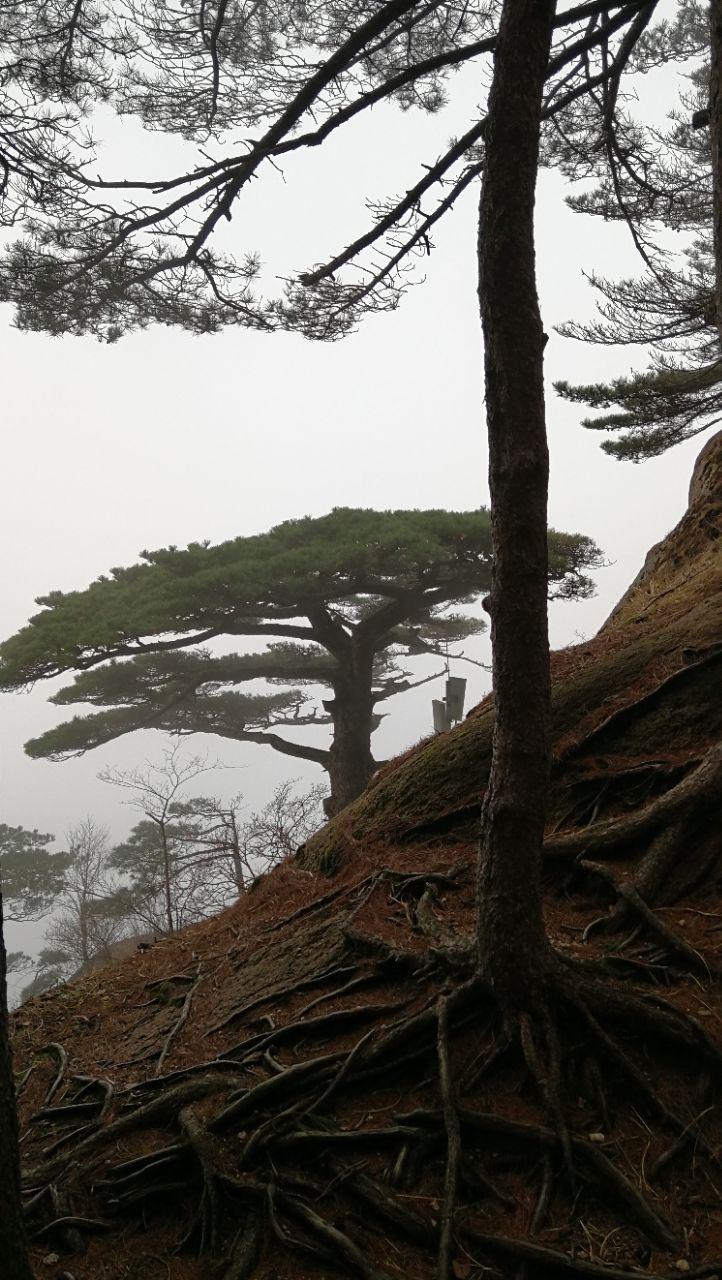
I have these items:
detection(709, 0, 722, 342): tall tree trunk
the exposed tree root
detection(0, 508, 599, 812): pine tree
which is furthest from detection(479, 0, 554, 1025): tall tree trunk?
detection(0, 508, 599, 812): pine tree

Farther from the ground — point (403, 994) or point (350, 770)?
point (350, 770)

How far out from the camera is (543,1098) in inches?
84.4

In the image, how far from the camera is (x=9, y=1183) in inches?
64.1

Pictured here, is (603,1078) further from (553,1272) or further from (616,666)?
(616,666)

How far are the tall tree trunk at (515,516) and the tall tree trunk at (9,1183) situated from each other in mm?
1246

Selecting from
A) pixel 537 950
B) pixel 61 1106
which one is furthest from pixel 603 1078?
pixel 61 1106

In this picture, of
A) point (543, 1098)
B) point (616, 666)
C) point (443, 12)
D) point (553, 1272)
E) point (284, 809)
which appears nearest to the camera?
point (553, 1272)

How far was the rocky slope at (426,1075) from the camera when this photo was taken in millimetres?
1954

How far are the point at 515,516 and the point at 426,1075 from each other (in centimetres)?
155

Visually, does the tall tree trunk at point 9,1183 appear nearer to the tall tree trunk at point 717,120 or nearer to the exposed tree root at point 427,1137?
the exposed tree root at point 427,1137

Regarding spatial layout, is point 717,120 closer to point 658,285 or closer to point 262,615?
point 658,285

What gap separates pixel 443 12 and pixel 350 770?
34.9ft

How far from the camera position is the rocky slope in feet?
6.41

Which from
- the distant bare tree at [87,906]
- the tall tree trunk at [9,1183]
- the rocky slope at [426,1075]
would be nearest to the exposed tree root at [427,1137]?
the rocky slope at [426,1075]
